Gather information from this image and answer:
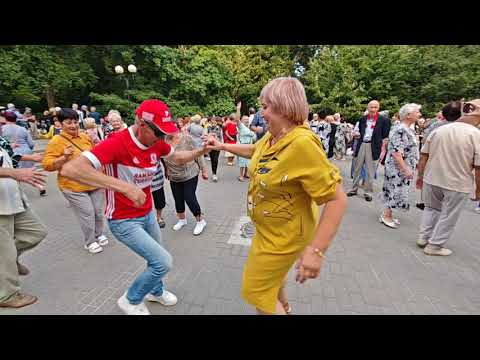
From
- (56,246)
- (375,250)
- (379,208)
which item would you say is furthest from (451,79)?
(56,246)

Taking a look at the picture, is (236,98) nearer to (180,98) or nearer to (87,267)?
(180,98)

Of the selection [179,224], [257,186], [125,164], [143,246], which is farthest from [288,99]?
[179,224]

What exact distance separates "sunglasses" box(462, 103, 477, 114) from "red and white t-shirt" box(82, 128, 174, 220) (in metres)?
4.02

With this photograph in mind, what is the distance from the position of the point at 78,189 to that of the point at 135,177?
6.30 ft

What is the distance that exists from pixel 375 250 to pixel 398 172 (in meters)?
1.54

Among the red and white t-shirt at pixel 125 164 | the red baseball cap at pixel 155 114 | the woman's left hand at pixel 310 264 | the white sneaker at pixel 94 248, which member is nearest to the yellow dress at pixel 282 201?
the woman's left hand at pixel 310 264

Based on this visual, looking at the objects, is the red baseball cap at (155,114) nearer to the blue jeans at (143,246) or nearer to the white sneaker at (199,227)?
the blue jeans at (143,246)

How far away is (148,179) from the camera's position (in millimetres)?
2363

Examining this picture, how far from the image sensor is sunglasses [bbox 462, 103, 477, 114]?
3.50 metres

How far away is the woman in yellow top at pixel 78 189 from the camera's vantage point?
3.31m

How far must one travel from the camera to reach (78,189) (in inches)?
142

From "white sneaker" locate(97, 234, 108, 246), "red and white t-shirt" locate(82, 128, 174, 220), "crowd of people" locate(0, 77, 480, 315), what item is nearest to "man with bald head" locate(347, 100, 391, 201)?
"crowd of people" locate(0, 77, 480, 315)

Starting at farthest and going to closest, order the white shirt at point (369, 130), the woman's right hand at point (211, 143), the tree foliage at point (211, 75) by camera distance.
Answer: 1. the tree foliage at point (211, 75)
2. the white shirt at point (369, 130)
3. the woman's right hand at point (211, 143)

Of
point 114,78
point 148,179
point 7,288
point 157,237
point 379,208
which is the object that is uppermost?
point 114,78
